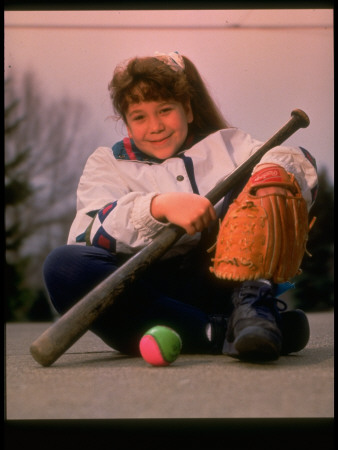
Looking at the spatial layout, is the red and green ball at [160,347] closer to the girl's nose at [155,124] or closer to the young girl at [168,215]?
the young girl at [168,215]

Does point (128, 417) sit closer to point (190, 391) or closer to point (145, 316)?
point (190, 391)

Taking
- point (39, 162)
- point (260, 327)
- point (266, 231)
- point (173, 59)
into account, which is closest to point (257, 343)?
point (260, 327)

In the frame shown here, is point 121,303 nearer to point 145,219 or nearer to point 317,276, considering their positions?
point 145,219

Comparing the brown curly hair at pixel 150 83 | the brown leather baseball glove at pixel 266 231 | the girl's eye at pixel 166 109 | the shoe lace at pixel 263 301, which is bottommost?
the shoe lace at pixel 263 301

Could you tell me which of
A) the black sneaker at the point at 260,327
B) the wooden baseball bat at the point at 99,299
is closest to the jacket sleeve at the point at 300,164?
the wooden baseball bat at the point at 99,299

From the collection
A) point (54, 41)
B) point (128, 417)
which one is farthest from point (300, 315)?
point (54, 41)

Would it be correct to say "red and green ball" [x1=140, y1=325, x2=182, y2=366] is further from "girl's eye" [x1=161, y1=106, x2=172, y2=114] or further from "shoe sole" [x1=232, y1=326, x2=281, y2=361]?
"girl's eye" [x1=161, y1=106, x2=172, y2=114]
